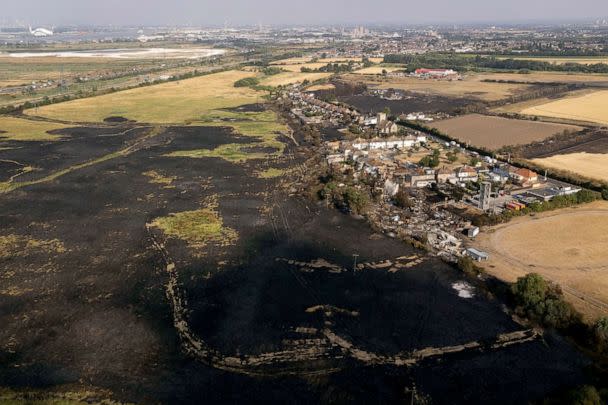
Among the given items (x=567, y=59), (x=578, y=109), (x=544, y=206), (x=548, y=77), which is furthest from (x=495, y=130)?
(x=567, y=59)

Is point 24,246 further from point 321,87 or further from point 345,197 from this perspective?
point 321,87

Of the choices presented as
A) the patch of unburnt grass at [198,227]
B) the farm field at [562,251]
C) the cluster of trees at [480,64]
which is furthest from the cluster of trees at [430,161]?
the cluster of trees at [480,64]

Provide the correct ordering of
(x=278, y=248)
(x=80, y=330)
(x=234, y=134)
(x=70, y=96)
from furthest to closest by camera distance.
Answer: (x=70, y=96), (x=234, y=134), (x=278, y=248), (x=80, y=330)

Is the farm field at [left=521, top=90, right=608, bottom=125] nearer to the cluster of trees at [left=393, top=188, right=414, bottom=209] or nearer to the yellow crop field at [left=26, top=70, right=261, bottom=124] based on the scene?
the cluster of trees at [left=393, top=188, right=414, bottom=209]

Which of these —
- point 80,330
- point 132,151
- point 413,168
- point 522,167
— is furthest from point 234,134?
point 80,330

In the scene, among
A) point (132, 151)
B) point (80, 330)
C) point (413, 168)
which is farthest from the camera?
point (132, 151)

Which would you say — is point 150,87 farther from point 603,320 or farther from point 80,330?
point 603,320

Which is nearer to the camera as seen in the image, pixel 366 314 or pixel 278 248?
pixel 366 314

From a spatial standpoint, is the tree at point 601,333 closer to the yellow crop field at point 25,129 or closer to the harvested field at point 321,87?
the yellow crop field at point 25,129
